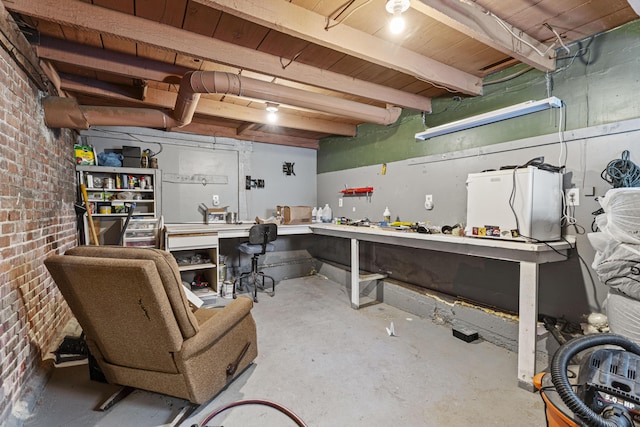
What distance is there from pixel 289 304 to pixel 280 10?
297cm

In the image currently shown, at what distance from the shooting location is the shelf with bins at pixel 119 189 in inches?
139

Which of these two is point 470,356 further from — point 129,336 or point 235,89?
point 235,89

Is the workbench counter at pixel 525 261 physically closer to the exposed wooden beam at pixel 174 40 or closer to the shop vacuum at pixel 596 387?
the shop vacuum at pixel 596 387

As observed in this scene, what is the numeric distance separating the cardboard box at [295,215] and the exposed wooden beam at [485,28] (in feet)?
9.89

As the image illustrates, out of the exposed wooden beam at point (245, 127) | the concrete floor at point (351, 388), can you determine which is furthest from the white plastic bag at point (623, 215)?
the exposed wooden beam at point (245, 127)

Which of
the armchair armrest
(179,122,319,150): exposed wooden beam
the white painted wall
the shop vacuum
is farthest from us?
(179,122,319,150): exposed wooden beam

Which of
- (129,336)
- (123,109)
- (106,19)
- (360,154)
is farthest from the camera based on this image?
(360,154)

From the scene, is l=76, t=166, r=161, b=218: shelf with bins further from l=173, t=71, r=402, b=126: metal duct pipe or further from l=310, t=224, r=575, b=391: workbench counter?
l=310, t=224, r=575, b=391: workbench counter

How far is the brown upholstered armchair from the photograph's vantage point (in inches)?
55.3

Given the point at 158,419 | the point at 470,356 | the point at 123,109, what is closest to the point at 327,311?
the point at 470,356

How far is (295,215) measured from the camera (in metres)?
4.32

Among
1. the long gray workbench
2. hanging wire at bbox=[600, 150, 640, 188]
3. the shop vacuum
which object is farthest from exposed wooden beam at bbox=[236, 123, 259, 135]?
the shop vacuum

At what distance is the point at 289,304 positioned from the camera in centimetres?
356

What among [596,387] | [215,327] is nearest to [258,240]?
[215,327]
